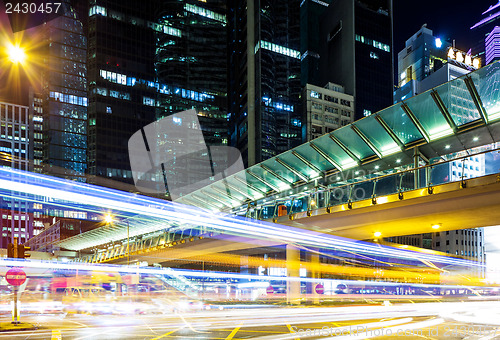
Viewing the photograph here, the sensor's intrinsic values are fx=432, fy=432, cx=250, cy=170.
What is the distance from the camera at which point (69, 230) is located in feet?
336

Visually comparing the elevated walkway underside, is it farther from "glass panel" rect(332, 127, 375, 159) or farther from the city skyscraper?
the city skyscraper

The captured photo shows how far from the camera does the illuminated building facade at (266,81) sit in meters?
115

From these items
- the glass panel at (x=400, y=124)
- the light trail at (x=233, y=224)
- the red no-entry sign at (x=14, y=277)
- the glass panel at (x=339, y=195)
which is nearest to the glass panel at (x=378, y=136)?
the glass panel at (x=400, y=124)

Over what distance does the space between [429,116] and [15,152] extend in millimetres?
177074

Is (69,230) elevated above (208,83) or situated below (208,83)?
below

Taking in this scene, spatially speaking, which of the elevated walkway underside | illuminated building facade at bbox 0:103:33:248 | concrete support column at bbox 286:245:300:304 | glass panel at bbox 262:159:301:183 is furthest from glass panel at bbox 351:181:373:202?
illuminated building facade at bbox 0:103:33:248

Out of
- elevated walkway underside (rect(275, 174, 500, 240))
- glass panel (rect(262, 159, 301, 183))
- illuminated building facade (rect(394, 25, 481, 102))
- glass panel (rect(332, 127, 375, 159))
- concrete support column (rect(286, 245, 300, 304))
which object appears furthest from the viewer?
illuminated building facade (rect(394, 25, 481, 102))

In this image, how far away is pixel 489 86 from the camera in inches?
559

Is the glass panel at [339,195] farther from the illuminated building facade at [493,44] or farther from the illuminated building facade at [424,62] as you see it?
the illuminated building facade at [493,44]

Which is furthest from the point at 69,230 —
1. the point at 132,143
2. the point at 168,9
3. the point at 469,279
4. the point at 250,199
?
the point at 469,279

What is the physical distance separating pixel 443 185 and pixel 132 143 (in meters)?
109

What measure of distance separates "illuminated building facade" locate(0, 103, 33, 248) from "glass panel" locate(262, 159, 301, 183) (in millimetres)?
146687

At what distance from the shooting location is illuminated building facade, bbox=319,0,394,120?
430 feet

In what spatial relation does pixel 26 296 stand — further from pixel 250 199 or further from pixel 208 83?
pixel 208 83
